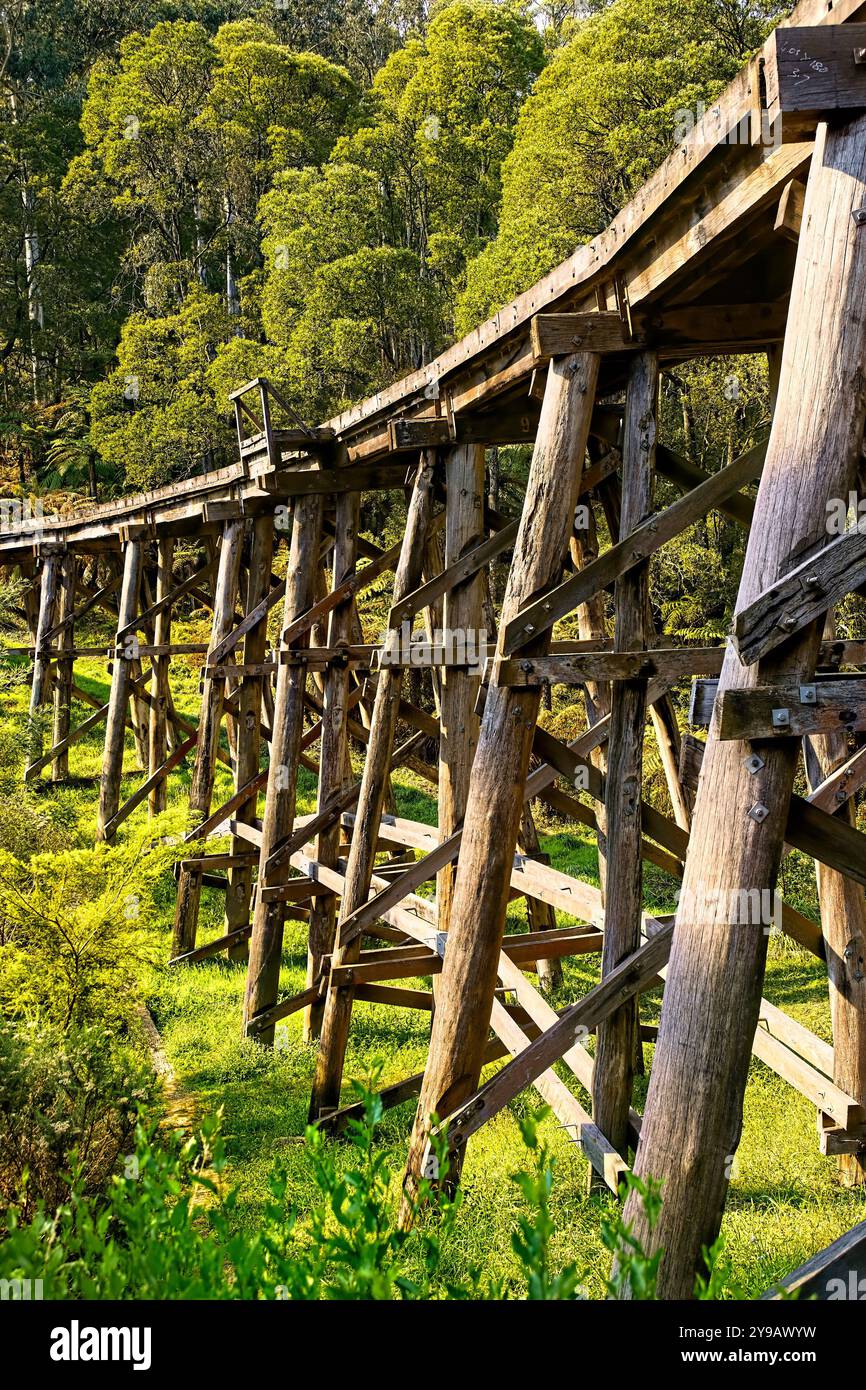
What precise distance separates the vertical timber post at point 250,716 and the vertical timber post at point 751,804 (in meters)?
6.23

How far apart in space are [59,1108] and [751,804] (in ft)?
12.5

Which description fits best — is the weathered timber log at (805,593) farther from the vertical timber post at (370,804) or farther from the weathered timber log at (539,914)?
the weathered timber log at (539,914)

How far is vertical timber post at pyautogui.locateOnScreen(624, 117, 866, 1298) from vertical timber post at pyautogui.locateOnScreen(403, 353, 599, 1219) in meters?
1.54

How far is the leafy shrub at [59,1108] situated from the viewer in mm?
4590

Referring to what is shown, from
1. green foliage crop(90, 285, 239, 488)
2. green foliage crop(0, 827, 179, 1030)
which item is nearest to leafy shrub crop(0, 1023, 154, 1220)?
green foliage crop(0, 827, 179, 1030)

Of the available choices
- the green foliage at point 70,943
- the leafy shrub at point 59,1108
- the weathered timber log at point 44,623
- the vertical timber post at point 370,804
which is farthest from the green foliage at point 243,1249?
the weathered timber log at point 44,623

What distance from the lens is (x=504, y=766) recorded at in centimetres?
396

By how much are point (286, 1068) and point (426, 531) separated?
11.6 ft

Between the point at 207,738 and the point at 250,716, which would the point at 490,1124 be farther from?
the point at 207,738

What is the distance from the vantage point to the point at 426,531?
18.7 ft

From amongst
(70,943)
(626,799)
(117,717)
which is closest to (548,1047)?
(626,799)

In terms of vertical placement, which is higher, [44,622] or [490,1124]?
[44,622]

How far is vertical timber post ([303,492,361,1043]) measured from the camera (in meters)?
6.95
